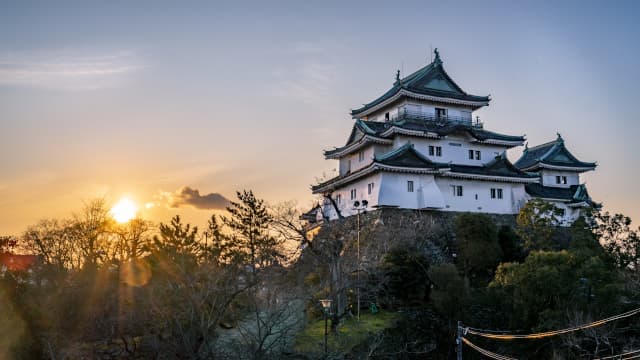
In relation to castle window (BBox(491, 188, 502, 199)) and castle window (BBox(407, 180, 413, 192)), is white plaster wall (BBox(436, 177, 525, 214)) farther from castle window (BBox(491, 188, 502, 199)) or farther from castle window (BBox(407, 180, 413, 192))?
castle window (BBox(407, 180, 413, 192))

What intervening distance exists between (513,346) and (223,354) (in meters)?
11.6

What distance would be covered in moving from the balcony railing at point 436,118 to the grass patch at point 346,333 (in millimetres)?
13923

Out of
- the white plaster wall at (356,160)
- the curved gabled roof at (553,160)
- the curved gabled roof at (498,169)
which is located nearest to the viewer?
the curved gabled roof at (498,169)

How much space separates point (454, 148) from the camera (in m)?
36.6

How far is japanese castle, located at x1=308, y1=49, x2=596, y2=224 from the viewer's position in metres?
33.3

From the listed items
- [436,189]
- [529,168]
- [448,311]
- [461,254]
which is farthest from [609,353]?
[529,168]

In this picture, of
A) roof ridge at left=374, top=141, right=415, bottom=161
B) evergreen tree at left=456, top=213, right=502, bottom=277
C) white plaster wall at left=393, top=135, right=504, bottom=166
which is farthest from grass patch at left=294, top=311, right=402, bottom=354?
white plaster wall at left=393, top=135, right=504, bottom=166

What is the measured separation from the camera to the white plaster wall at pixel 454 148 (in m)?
35.4

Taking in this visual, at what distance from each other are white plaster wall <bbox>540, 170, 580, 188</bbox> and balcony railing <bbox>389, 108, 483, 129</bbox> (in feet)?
21.0

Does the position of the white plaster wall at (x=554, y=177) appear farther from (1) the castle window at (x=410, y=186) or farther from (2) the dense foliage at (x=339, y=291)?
(1) the castle window at (x=410, y=186)

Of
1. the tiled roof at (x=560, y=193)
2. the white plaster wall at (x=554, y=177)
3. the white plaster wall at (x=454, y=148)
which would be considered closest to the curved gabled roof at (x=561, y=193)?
the tiled roof at (x=560, y=193)

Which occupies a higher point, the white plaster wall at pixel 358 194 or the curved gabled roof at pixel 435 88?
the curved gabled roof at pixel 435 88

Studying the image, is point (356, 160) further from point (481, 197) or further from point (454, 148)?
point (481, 197)

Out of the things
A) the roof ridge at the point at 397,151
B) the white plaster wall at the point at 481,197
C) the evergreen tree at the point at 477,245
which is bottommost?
the evergreen tree at the point at 477,245
